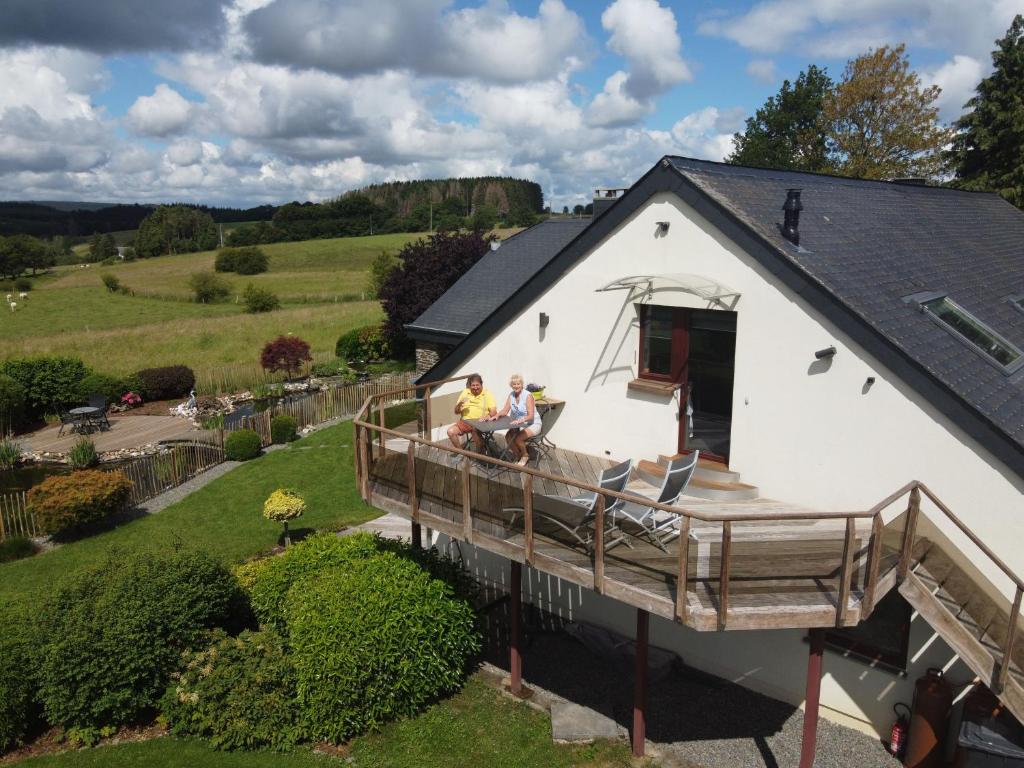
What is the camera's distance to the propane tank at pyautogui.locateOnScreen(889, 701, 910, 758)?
27.3ft

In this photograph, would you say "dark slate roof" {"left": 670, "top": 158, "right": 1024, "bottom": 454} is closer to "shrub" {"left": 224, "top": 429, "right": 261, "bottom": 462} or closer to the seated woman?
the seated woman

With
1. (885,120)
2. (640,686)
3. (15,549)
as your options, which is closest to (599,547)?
(640,686)

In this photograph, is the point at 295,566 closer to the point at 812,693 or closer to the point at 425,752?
the point at 425,752

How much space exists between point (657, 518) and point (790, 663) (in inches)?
141

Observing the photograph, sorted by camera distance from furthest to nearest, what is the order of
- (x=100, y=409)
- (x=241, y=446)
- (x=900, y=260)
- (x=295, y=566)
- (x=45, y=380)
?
(x=45, y=380), (x=100, y=409), (x=241, y=446), (x=295, y=566), (x=900, y=260)

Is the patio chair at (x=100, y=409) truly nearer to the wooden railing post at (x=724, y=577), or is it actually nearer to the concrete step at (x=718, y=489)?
the concrete step at (x=718, y=489)

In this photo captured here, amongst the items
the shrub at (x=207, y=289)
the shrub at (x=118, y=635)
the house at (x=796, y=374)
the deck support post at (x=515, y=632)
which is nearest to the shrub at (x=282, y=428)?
the house at (x=796, y=374)

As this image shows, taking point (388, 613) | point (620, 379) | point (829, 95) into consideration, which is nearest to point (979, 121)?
point (829, 95)

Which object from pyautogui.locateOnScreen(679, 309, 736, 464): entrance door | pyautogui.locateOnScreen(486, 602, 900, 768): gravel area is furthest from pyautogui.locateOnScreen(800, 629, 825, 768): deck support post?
pyautogui.locateOnScreen(679, 309, 736, 464): entrance door

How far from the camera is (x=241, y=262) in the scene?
78438mm

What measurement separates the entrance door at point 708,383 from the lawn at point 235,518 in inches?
332

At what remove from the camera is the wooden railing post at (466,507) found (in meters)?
8.43

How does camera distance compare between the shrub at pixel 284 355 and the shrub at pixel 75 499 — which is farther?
the shrub at pixel 284 355

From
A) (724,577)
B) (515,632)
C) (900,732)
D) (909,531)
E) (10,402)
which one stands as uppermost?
(909,531)
